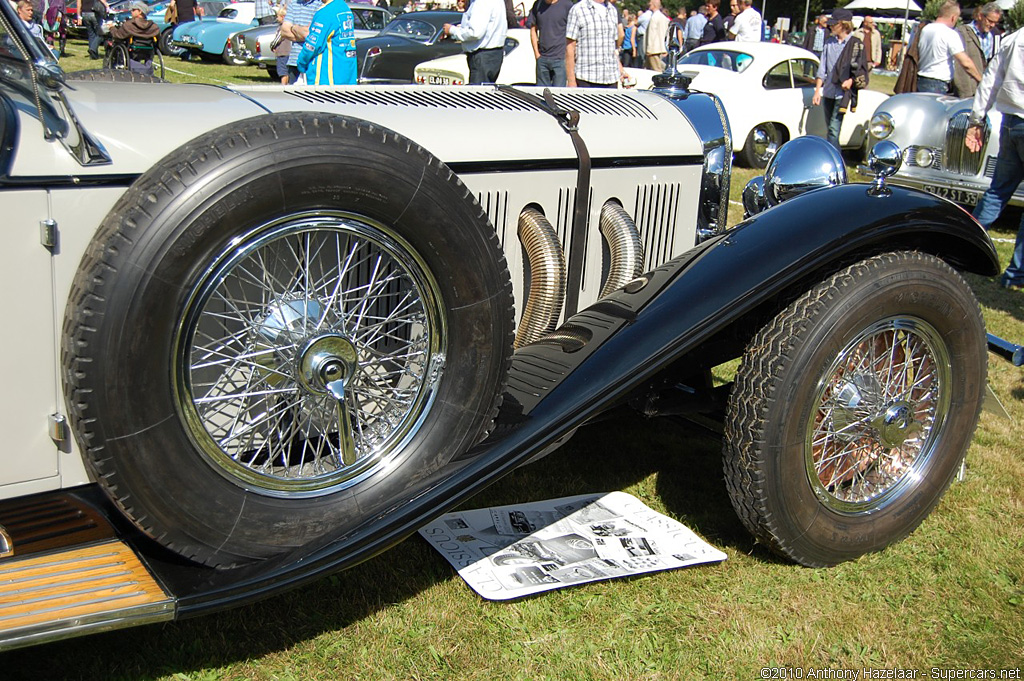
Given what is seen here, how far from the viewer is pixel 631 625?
259 centimetres

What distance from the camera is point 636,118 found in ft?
10.4

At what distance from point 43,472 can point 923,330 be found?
2.42 m

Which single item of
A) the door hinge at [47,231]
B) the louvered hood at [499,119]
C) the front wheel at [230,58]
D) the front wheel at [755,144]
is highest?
the front wheel at [230,58]

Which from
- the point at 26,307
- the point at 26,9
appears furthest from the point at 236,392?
the point at 26,9

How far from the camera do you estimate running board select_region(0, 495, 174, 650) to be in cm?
175

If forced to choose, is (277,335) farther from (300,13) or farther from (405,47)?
(405,47)

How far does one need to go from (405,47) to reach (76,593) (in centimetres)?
1232

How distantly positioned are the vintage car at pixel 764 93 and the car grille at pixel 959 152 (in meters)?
3.00

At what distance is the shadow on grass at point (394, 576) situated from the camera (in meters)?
2.34

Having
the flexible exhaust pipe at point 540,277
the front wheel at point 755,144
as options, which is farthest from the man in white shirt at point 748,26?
the flexible exhaust pipe at point 540,277

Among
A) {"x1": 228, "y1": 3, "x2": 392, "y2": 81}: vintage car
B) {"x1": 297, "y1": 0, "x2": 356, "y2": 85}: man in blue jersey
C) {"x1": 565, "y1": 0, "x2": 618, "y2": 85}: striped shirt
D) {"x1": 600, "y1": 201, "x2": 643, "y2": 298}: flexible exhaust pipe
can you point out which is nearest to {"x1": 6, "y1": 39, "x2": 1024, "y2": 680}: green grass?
{"x1": 600, "y1": 201, "x2": 643, "y2": 298}: flexible exhaust pipe

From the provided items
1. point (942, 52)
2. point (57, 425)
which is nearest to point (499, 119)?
point (57, 425)

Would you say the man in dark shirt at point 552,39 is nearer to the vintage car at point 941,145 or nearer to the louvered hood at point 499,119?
the vintage car at point 941,145

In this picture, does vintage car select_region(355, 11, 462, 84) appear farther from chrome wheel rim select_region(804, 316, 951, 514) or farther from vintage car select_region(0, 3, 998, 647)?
chrome wheel rim select_region(804, 316, 951, 514)
